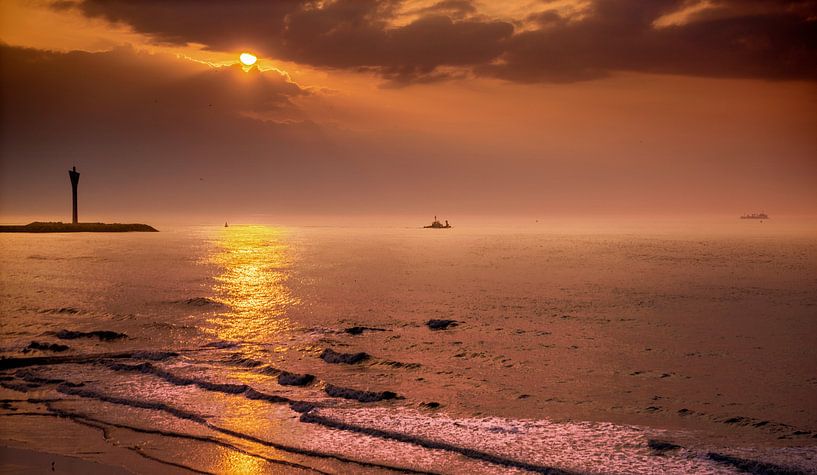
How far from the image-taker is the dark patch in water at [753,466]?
38.9 feet

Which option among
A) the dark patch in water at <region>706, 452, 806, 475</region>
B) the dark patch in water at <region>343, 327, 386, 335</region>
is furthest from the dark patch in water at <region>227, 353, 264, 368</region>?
the dark patch in water at <region>706, 452, 806, 475</region>

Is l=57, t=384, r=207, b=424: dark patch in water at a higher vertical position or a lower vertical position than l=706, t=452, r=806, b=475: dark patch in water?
higher

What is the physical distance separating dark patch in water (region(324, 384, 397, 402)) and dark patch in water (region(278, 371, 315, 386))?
1.18 meters

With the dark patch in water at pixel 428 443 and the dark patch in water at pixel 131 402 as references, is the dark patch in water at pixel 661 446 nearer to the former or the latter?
the dark patch in water at pixel 428 443

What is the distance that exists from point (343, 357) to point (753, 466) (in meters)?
13.0

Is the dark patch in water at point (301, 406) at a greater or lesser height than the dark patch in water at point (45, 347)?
lesser

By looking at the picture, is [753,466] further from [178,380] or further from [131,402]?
[178,380]

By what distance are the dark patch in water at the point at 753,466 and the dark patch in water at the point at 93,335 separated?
23.0 meters

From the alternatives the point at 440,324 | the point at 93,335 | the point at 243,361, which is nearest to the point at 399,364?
the point at 243,361

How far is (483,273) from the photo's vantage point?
209 ft

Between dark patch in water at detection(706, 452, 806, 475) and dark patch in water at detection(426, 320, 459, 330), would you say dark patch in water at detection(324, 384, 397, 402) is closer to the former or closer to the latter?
dark patch in water at detection(706, 452, 806, 475)

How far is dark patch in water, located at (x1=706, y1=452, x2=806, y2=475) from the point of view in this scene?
38.9 feet

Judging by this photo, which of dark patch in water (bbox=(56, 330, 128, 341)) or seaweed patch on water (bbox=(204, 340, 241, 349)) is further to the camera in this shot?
dark patch in water (bbox=(56, 330, 128, 341))

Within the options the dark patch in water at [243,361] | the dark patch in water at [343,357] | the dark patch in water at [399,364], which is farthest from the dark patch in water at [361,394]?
the dark patch in water at [243,361]
